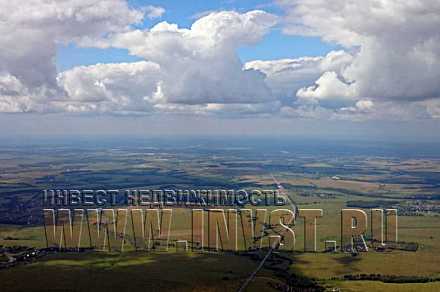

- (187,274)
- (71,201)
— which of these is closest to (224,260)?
(187,274)

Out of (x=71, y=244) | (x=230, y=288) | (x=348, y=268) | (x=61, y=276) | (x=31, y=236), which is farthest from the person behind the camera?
(x=31, y=236)

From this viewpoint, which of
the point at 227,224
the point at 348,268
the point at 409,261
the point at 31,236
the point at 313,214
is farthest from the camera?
the point at 313,214

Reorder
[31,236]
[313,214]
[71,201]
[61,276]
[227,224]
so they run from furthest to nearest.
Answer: [71,201] < [313,214] < [227,224] < [31,236] < [61,276]

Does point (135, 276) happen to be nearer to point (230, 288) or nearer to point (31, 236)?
point (230, 288)

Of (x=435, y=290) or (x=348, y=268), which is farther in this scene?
(x=348, y=268)

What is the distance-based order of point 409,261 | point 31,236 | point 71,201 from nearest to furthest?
point 409,261
point 31,236
point 71,201

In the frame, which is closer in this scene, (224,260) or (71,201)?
(224,260)

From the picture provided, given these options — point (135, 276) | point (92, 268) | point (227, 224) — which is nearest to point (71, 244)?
point (92, 268)

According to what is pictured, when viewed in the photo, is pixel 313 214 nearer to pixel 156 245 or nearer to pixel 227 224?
pixel 227 224
